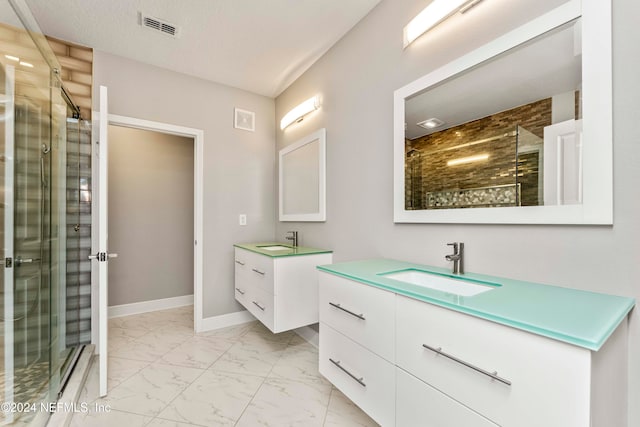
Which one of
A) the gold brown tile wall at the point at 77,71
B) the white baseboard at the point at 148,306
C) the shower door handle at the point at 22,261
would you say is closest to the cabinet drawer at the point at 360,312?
the shower door handle at the point at 22,261

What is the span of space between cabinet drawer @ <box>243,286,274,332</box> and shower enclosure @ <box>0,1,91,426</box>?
128cm

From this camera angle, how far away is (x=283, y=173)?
3004 millimetres

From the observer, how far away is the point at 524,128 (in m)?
1.13

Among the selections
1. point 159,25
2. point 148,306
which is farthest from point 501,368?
point 148,306

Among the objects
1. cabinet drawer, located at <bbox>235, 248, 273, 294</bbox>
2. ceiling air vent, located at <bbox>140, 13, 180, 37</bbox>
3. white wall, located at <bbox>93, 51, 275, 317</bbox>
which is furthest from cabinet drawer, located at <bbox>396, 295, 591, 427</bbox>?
ceiling air vent, located at <bbox>140, 13, 180, 37</bbox>

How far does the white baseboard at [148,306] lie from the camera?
315cm

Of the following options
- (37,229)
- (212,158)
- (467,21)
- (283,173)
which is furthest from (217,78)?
(467,21)

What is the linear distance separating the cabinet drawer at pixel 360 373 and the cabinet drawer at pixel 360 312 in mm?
45

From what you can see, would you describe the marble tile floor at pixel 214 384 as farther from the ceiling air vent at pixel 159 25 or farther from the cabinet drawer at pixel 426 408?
the ceiling air vent at pixel 159 25

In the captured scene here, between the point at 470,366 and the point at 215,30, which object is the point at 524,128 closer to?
the point at 470,366

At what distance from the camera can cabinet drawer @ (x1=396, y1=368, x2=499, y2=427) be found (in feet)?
2.75

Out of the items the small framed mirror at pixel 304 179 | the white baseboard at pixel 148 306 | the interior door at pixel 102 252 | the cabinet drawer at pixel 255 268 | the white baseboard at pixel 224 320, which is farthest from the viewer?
the white baseboard at pixel 148 306

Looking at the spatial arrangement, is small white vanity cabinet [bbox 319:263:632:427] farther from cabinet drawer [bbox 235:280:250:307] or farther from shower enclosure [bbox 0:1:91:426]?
shower enclosure [bbox 0:1:91:426]

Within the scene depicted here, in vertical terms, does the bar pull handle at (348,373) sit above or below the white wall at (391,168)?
below
